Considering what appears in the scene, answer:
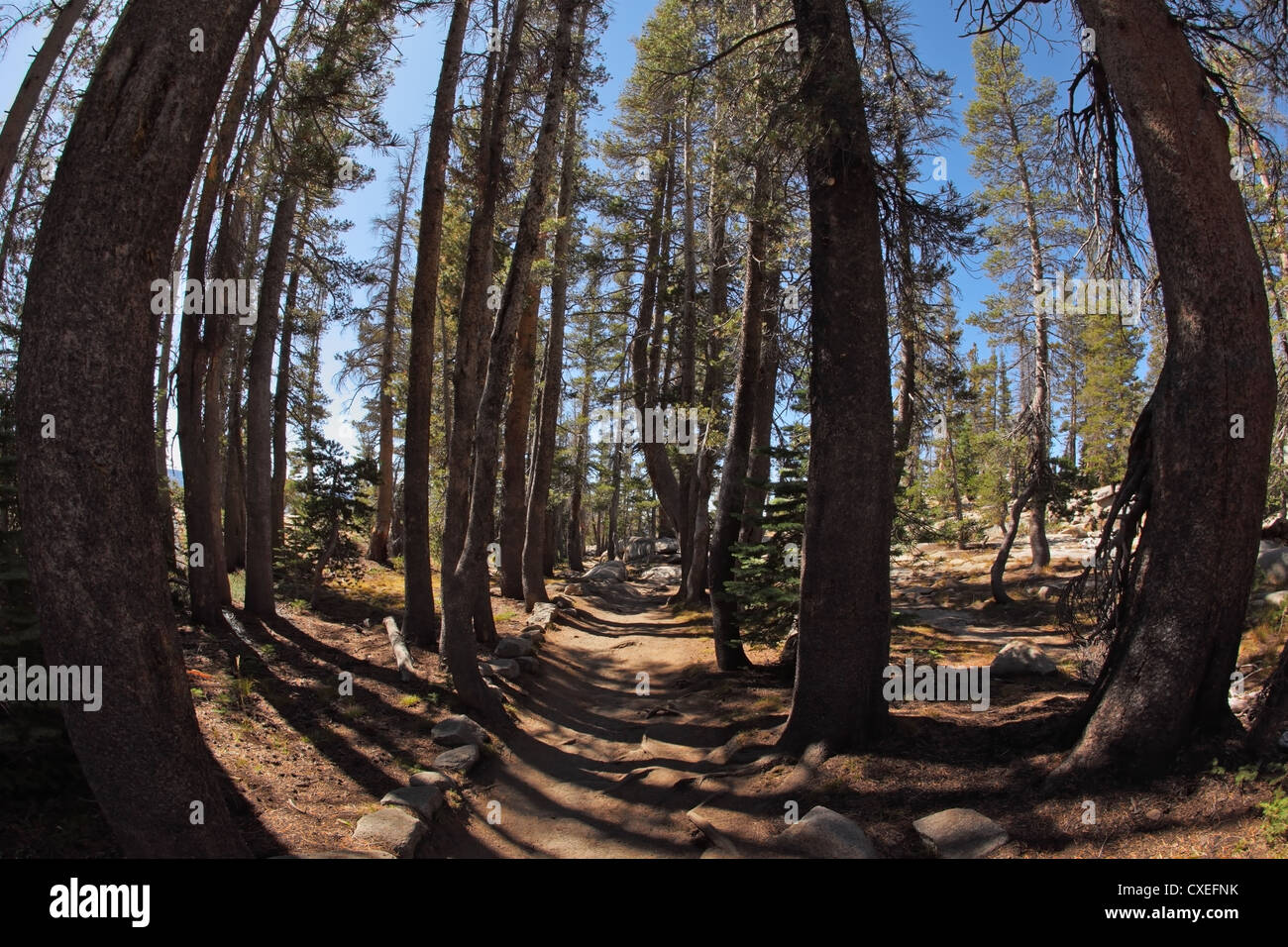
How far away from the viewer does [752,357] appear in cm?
1063

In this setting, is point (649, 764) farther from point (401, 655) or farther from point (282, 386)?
point (282, 386)

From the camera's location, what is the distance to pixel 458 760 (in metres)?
6.88

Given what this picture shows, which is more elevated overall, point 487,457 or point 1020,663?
point 487,457

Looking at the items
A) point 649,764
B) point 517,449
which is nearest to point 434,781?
point 649,764

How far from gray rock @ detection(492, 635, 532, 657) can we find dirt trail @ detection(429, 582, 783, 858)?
0.44 metres

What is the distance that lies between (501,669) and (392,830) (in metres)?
5.20

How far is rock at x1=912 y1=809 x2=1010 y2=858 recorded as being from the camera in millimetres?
4262

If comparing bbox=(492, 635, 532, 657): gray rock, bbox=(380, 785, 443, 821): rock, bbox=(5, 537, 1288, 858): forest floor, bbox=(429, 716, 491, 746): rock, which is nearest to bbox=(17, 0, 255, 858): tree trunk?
bbox=(5, 537, 1288, 858): forest floor

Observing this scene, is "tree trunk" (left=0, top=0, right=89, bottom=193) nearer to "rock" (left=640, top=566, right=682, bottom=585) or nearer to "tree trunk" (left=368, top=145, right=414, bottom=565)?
"tree trunk" (left=368, top=145, right=414, bottom=565)

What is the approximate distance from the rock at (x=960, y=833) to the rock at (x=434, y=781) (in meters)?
3.96

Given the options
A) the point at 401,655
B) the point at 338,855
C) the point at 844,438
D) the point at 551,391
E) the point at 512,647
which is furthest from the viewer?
the point at 551,391

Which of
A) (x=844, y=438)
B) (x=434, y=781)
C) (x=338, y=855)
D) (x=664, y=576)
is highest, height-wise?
(x=844, y=438)
